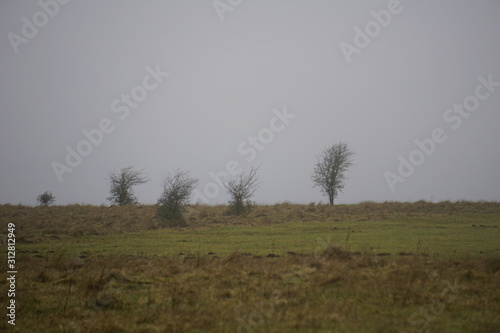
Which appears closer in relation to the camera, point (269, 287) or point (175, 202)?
point (269, 287)

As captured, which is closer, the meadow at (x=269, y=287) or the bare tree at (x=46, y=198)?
the meadow at (x=269, y=287)

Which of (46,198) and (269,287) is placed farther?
(46,198)

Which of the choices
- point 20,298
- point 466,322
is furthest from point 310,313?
point 20,298

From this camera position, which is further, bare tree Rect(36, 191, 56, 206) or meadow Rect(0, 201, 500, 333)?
bare tree Rect(36, 191, 56, 206)

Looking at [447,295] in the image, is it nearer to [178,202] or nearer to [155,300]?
[155,300]

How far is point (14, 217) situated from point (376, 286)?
3637 centimetres

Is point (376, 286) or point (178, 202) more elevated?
point (178, 202)

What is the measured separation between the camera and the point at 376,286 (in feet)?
34.4

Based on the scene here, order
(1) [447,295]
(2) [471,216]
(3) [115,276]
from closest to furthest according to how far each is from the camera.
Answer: (1) [447,295], (3) [115,276], (2) [471,216]

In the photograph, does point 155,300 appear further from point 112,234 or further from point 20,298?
point 112,234

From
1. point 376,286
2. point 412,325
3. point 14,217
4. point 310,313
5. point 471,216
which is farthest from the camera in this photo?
point 14,217

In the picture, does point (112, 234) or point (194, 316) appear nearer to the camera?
point (194, 316)

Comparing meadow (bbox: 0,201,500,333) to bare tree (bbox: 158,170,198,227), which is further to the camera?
bare tree (bbox: 158,170,198,227)

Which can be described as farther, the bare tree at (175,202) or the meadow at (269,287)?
the bare tree at (175,202)
